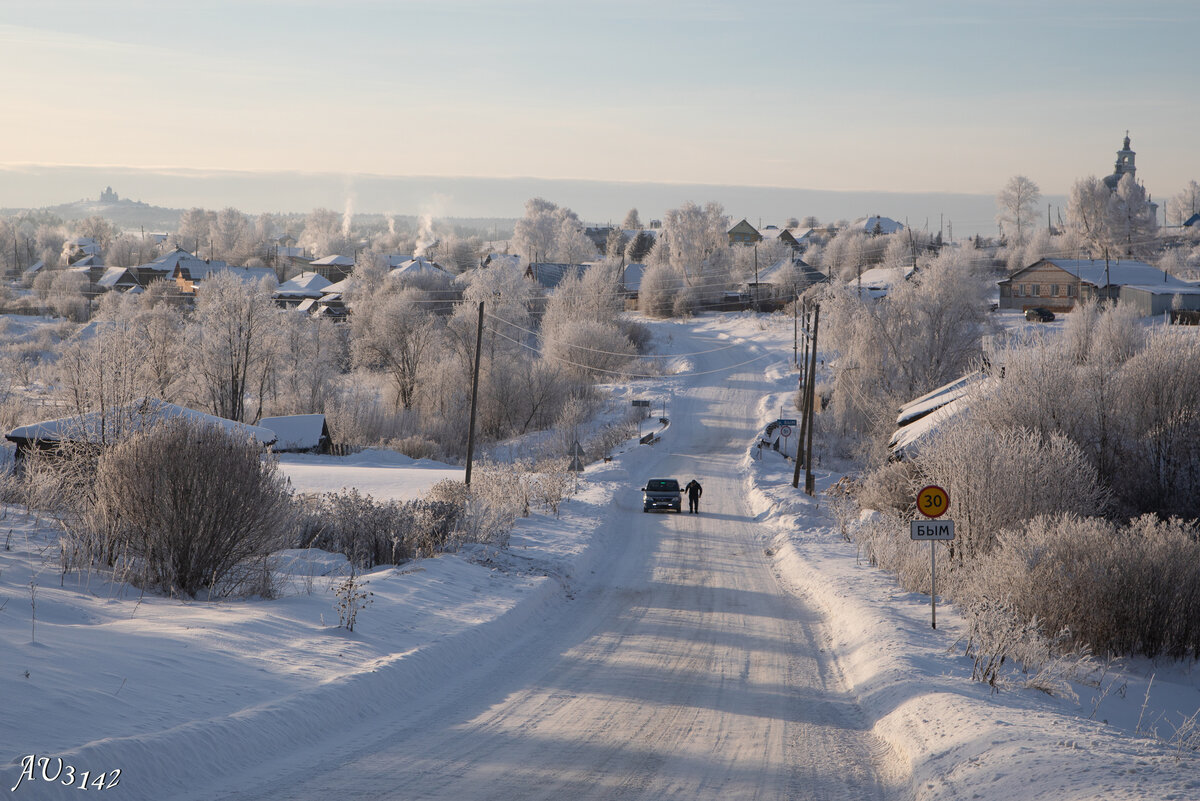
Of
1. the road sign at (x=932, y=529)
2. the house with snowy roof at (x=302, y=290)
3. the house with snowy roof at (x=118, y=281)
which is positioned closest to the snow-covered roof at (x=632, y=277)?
the house with snowy roof at (x=302, y=290)

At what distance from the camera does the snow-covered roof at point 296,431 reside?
4856cm

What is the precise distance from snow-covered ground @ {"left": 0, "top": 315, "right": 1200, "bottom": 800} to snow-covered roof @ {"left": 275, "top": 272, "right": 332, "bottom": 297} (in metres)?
92.7

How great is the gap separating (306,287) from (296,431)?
6289cm

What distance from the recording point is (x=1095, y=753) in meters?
7.86

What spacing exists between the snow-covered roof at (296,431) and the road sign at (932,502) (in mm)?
40466

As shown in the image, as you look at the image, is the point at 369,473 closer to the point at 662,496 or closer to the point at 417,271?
the point at 662,496

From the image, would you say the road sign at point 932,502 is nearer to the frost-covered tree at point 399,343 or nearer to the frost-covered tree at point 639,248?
the frost-covered tree at point 399,343

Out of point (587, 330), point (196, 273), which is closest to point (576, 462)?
point (587, 330)

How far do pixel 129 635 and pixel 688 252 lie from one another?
410ft

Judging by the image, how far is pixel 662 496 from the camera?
1300 inches

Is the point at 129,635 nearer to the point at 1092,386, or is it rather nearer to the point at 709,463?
the point at 1092,386

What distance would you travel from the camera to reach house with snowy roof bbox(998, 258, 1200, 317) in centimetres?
6994
